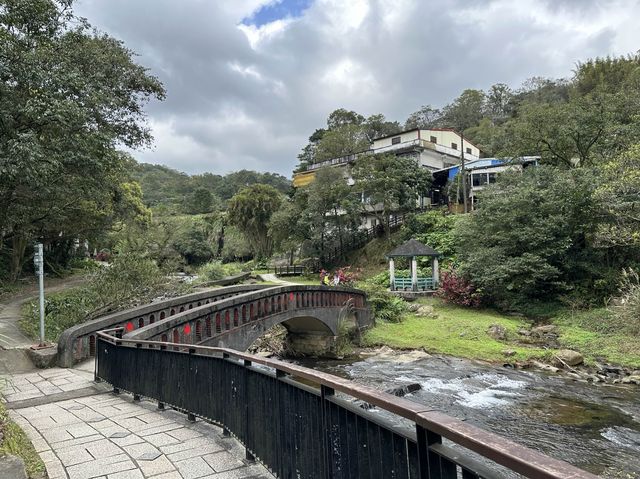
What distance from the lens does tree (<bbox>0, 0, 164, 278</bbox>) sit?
976cm

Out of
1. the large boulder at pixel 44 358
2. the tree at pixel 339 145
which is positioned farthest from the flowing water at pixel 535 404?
the tree at pixel 339 145

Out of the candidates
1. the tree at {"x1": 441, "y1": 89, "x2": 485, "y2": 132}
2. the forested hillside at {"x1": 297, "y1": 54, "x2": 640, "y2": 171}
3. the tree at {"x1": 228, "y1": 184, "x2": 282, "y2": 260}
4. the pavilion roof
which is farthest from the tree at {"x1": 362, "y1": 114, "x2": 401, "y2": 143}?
the pavilion roof

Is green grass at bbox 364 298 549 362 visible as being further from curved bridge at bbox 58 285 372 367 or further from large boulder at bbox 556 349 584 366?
curved bridge at bbox 58 285 372 367

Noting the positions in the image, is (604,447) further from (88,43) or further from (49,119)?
(88,43)

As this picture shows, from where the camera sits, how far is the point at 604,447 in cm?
887

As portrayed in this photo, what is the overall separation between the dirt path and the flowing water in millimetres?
9580

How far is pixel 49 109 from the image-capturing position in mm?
9875

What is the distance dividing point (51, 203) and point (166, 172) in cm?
9752

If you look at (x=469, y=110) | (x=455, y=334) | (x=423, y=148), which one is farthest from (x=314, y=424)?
(x=469, y=110)

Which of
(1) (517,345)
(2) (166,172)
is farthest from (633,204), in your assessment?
(2) (166,172)

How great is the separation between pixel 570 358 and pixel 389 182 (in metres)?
19.2

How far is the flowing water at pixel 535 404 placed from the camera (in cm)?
874

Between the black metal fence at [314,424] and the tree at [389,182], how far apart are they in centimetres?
2724

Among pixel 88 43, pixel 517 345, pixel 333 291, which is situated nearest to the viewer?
pixel 88 43
